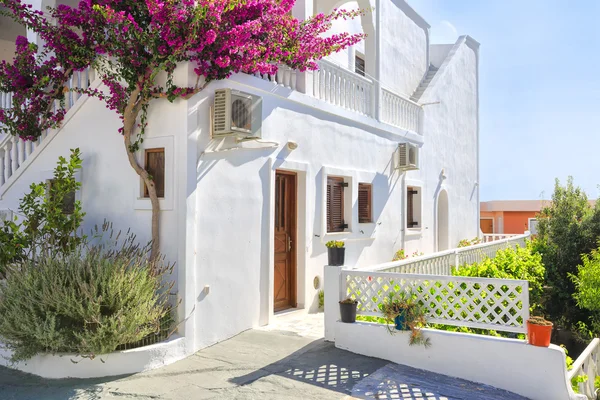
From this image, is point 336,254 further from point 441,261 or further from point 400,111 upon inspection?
point 400,111

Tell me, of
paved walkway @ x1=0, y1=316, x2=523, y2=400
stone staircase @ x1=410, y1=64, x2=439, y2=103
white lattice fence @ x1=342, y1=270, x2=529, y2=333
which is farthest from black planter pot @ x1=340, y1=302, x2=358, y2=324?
stone staircase @ x1=410, y1=64, x2=439, y2=103

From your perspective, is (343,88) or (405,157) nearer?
(343,88)

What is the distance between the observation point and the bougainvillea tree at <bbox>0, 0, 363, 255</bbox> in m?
6.21

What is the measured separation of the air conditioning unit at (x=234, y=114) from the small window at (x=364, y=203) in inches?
166

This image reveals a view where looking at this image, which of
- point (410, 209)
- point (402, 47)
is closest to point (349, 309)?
point (410, 209)

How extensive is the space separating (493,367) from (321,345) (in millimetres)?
2248

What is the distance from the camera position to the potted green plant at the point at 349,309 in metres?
6.92

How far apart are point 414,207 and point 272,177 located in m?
6.30

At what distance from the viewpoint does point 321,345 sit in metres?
7.05

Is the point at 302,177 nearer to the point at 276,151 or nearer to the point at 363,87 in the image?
the point at 276,151

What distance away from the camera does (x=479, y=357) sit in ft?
19.8

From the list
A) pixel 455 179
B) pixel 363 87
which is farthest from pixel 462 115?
pixel 363 87

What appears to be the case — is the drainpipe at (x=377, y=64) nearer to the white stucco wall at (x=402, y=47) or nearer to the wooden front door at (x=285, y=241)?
the white stucco wall at (x=402, y=47)

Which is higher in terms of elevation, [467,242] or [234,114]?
[234,114]
